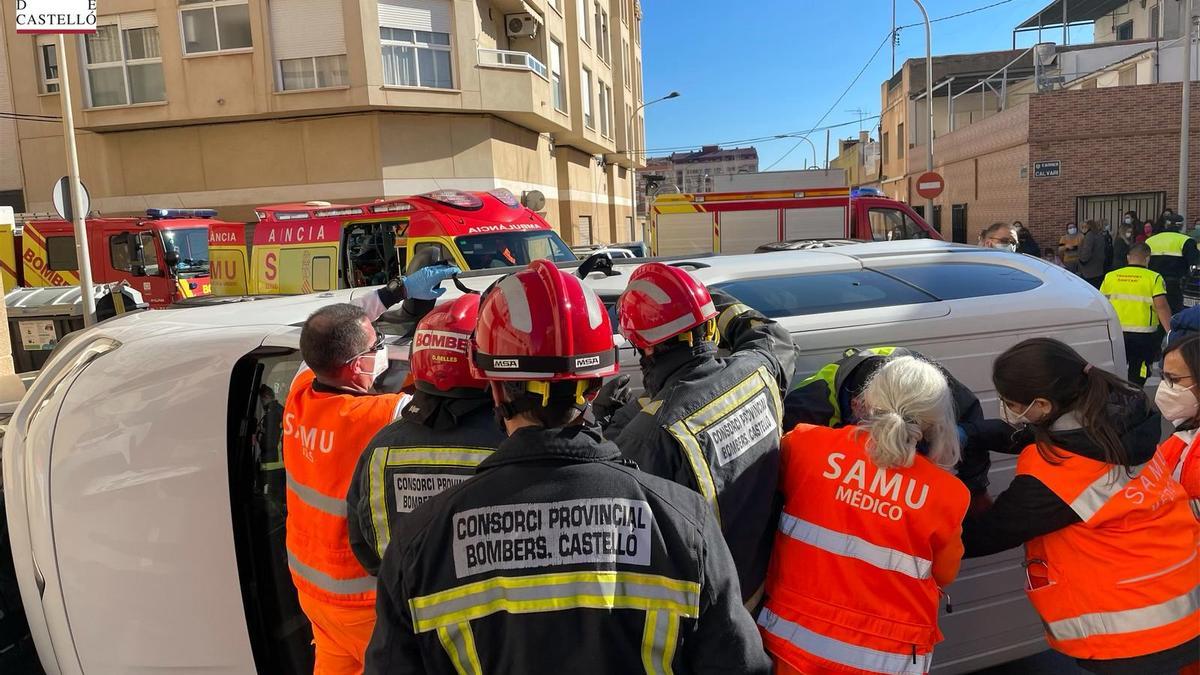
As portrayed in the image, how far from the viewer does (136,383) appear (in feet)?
8.73

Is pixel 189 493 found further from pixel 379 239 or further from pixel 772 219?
pixel 772 219

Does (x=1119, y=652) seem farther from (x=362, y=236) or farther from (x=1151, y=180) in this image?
(x=1151, y=180)

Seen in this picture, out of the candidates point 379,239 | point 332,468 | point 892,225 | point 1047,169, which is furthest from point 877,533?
point 1047,169

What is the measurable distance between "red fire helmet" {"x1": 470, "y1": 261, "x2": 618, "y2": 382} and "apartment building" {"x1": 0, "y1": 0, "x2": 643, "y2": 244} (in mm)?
19673

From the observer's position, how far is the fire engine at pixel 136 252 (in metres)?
14.1

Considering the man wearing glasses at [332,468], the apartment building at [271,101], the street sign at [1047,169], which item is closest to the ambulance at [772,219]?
the apartment building at [271,101]

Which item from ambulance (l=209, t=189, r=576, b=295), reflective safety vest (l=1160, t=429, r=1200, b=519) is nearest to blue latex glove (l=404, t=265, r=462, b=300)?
reflective safety vest (l=1160, t=429, r=1200, b=519)

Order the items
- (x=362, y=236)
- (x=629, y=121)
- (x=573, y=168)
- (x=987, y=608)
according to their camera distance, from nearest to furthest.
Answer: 1. (x=987, y=608)
2. (x=362, y=236)
3. (x=573, y=168)
4. (x=629, y=121)

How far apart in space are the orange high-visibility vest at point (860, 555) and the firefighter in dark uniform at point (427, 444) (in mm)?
850

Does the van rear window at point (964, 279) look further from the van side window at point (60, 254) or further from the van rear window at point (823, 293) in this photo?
the van side window at point (60, 254)

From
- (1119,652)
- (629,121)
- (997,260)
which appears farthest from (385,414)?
(629,121)

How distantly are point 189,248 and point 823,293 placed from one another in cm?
1431

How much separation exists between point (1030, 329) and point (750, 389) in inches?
62.2

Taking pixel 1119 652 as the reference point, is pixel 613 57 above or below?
above
